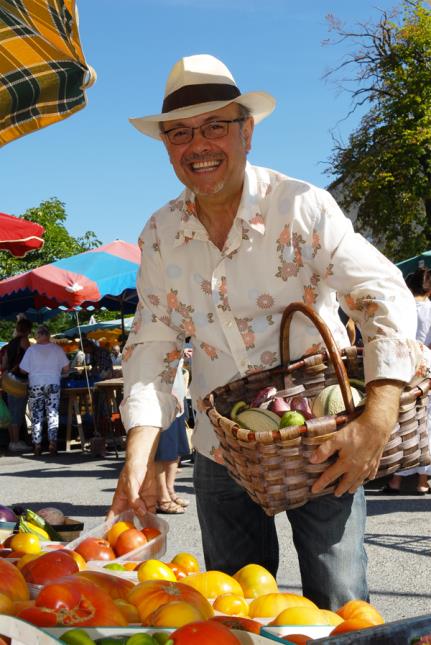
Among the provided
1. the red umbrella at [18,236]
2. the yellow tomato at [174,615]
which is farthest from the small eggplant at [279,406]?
the red umbrella at [18,236]

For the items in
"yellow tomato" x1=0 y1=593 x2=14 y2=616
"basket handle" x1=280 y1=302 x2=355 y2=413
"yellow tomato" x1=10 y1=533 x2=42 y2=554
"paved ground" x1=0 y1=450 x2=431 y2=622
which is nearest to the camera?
"yellow tomato" x1=0 y1=593 x2=14 y2=616

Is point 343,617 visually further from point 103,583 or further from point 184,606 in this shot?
point 103,583

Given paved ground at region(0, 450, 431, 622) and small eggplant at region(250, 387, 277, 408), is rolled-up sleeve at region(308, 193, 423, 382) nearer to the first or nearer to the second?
small eggplant at region(250, 387, 277, 408)

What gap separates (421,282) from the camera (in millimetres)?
7422

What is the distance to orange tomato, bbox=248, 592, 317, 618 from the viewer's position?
1.88 meters

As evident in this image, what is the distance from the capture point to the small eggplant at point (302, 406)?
220cm

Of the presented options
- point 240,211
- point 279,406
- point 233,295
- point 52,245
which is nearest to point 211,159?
point 240,211

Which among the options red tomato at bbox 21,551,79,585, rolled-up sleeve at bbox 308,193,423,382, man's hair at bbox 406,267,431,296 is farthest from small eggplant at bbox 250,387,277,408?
man's hair at bbox 406,267,431,296

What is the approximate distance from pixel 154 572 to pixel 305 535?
431 millimetres

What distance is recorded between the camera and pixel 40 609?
1.62 meters

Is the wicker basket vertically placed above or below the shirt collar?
below

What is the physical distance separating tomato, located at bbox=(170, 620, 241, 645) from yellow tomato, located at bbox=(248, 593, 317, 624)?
467 millimetres

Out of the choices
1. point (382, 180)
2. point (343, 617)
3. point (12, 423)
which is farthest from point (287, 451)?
point (382, 180)

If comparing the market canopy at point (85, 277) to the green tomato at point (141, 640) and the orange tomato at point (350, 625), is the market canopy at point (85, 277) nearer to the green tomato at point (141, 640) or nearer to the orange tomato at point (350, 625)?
the orange tomato at point (350, 625)
